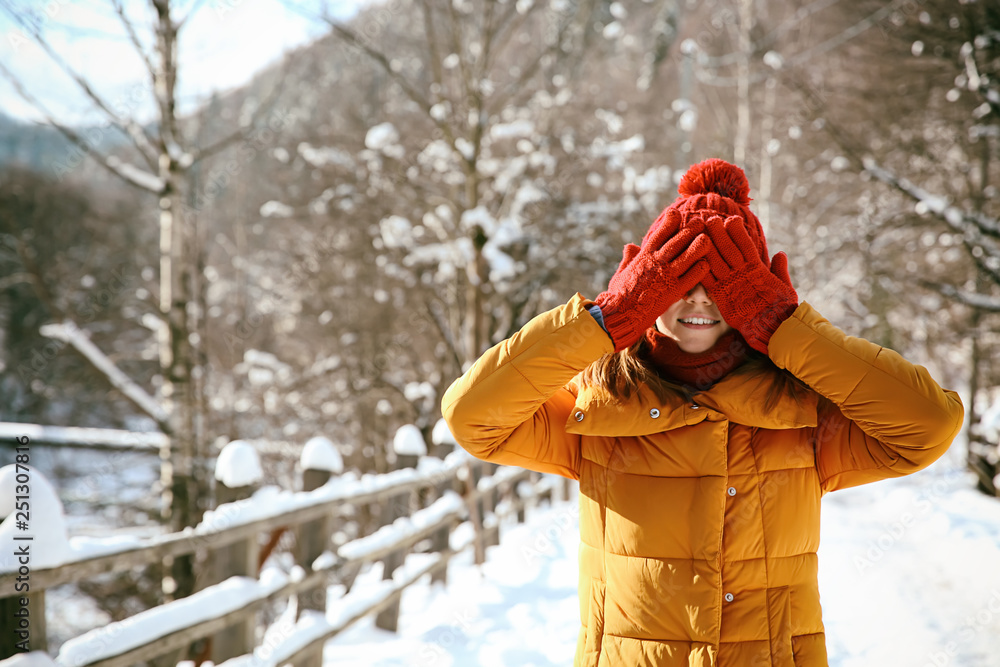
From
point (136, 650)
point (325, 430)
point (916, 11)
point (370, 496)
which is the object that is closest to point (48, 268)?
point (325, 430)

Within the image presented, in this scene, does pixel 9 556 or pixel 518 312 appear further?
pixel 518 312

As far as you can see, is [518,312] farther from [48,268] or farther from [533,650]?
[48,268]

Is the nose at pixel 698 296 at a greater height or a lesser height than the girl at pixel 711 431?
greater

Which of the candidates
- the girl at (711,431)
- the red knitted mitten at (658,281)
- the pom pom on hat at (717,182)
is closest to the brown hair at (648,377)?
the girl at (711,431)

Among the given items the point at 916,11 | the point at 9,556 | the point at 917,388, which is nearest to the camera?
the point at 917,388

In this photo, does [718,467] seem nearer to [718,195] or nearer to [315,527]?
[718,195]

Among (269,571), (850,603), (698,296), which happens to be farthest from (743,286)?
(850,603)

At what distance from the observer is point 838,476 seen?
163 centimetres

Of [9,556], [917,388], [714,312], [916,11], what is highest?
[916,11]

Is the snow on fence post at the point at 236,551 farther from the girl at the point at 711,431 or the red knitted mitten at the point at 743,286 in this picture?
the red knitted mitten at the point at 743,286

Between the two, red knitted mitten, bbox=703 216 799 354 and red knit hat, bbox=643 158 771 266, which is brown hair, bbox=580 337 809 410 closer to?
red knitted mitten, bbox=703 216 799 354

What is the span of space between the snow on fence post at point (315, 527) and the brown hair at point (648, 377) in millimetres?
2098

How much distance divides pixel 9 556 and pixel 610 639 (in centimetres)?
159

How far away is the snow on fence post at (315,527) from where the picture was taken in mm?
3391
